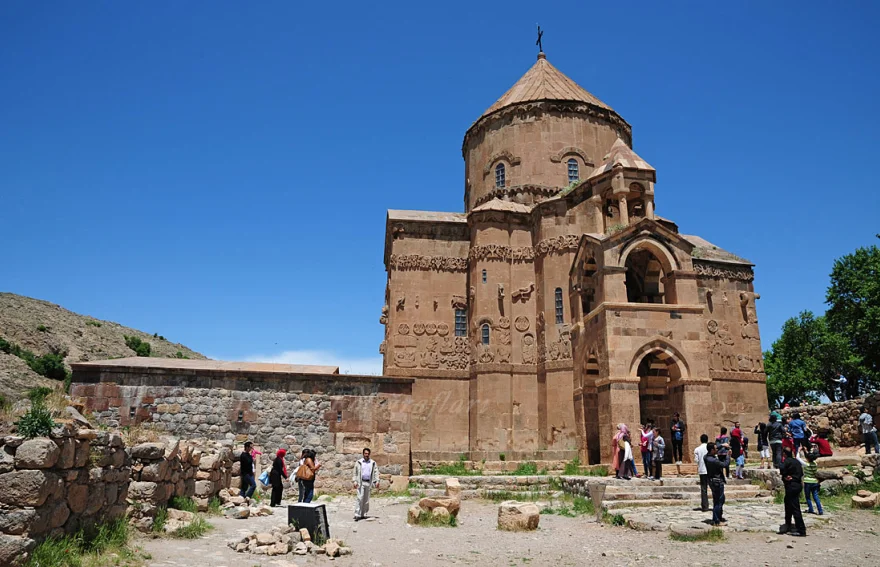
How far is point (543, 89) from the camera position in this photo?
1113 inches

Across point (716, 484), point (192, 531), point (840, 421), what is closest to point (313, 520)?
point (192, 531)

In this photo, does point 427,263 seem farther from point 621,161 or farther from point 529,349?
point 621,161

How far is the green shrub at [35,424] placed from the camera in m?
6.52

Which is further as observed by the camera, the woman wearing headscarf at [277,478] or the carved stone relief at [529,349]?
the carved stone relief at [529,349]

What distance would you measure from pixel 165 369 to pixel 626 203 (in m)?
16.4

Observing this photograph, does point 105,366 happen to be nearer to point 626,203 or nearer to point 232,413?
point 232,413

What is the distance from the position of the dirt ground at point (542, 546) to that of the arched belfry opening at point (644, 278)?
11.5m

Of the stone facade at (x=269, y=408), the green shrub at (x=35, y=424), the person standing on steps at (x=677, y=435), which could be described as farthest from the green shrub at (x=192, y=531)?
the person standing on steps at (x=677, y=435)

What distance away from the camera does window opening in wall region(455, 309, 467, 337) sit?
25406 millimetres

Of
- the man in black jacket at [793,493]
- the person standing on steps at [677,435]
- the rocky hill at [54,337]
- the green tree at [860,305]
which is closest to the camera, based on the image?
the man in black jacket at [793,493]

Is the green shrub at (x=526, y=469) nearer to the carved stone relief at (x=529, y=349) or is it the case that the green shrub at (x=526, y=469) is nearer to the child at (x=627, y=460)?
the carved stone relief at (x=529, y=349)

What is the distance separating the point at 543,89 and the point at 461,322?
11.2 meters

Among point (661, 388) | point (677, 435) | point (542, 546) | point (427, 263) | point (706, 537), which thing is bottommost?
point (542, 546)

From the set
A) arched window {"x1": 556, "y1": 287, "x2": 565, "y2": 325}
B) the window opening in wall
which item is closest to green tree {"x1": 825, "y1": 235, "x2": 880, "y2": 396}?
arched window {"x1": 556, "y1": 287, "x2": 565, "y2": 325}
